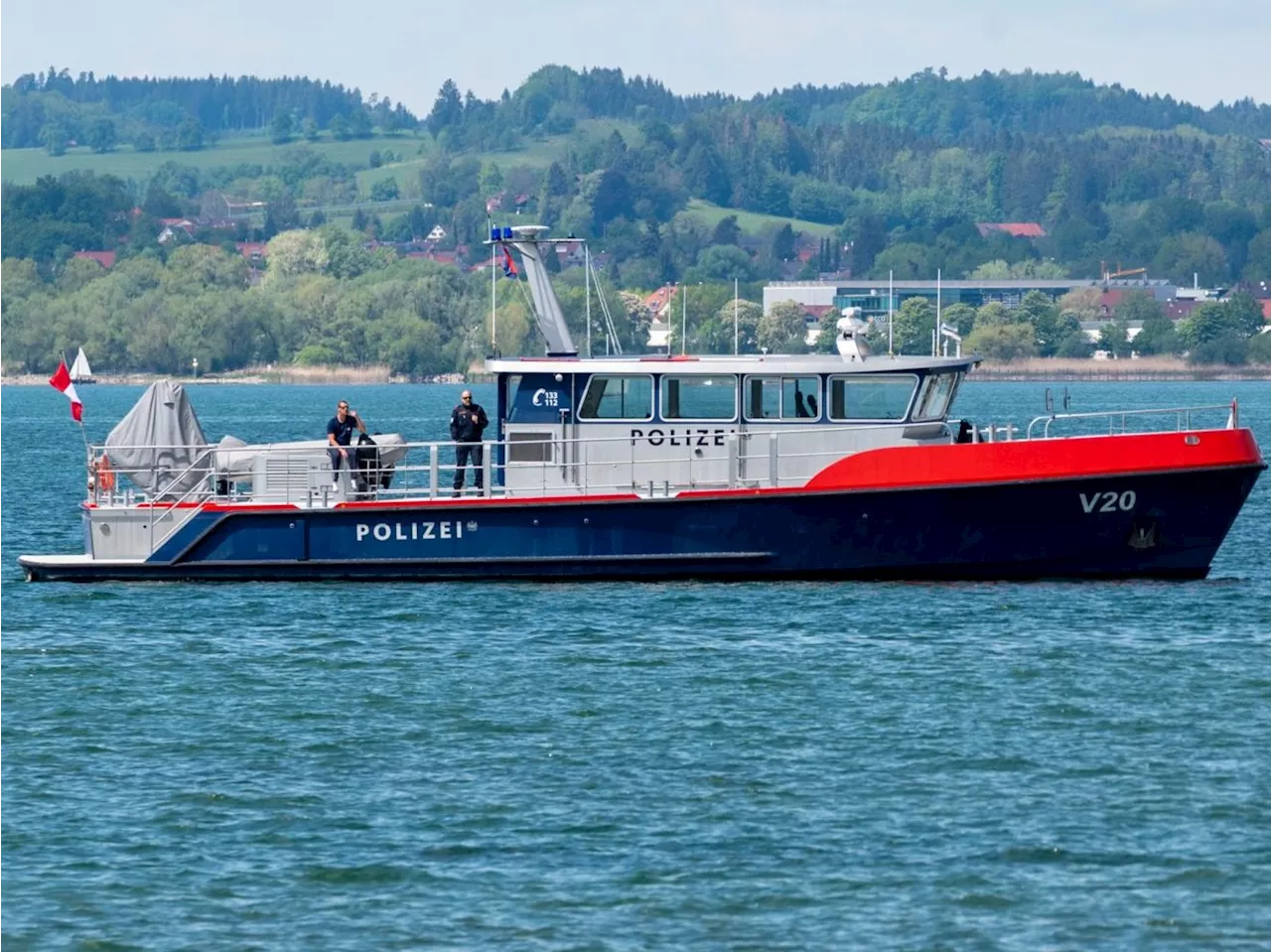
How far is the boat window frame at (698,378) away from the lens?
26422mm

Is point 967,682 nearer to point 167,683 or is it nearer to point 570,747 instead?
point 570,747

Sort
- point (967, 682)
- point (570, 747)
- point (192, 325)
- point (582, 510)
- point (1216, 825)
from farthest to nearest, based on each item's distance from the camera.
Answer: point (192, 325) → point (582, 510) → point (967, 682) → point (570, 747) → point (1216, 825)

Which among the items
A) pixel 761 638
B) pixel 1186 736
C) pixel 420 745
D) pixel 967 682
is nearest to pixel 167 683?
pixel 420 745

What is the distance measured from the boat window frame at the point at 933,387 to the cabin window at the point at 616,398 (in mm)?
2804

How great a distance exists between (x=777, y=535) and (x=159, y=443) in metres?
7.14

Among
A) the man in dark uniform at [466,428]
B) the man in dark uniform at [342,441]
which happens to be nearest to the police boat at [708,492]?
the man in dark uniform at [342,441]

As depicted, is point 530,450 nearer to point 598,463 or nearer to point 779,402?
point 598,463

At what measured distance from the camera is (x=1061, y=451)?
25.0 m

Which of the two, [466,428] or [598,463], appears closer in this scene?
[598,463]

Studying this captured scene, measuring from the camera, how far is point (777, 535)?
2572cm

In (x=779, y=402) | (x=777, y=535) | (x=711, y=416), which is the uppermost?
(x=779, y=402)

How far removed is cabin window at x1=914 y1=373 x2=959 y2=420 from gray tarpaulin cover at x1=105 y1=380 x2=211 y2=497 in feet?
25.1

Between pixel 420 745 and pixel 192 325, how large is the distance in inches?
6711

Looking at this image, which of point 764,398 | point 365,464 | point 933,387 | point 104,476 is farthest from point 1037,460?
point 104,476
